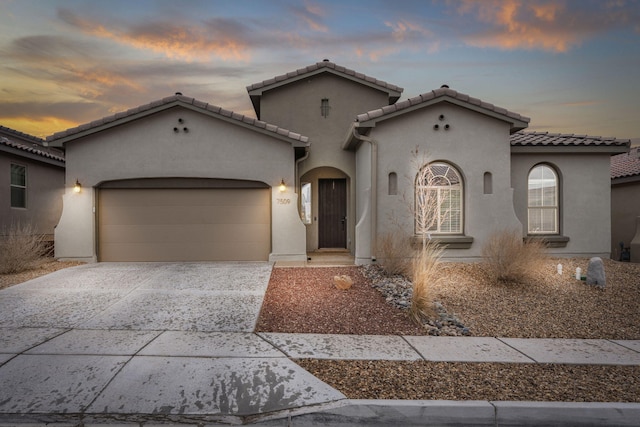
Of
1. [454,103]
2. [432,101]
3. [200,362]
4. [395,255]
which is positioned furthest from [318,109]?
[200,362]

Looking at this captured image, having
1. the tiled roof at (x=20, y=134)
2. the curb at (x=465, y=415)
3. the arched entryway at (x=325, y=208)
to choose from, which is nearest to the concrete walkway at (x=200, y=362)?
the curb at (x=465, y=415)

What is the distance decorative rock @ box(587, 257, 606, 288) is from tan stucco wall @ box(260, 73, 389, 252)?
22.5ft

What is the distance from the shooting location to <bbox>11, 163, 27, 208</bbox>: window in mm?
13117

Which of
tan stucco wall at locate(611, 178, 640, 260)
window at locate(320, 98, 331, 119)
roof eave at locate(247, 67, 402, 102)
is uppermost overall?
roof eave at locate(247, 67, 402, 102)

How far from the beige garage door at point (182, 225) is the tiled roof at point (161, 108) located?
6.17 feet

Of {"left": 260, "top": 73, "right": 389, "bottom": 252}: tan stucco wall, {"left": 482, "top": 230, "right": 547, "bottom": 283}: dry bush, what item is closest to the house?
{"left": 260, "top": 73, "right": 389, "bottom": 252}: tan stucco wall

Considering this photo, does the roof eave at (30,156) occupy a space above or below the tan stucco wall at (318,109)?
below

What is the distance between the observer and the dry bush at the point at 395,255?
28.8ft

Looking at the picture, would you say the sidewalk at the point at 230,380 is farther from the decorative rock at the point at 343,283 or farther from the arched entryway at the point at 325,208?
the arched entryway at the point at 325,208

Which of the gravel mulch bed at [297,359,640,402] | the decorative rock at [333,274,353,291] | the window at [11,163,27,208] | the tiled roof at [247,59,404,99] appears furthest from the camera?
the window at [11,163,27,208]

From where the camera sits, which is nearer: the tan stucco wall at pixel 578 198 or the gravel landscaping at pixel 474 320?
the gravel landscaping at pixel 474 320

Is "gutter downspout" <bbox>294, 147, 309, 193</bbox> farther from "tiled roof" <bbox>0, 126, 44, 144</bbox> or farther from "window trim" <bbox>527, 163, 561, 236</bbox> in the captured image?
"tiled roof" <bbox>0, 126, 44, 144</bbox>

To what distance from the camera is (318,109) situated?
12758 millimetres

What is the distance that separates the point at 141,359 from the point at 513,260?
7.72 metres
